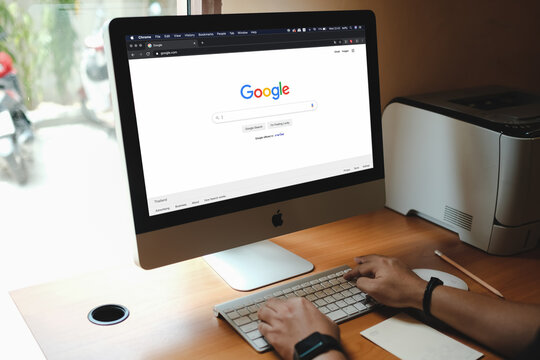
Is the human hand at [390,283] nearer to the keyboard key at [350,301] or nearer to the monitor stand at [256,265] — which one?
the keyboard key at [350,301]

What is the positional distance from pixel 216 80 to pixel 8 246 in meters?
0.87

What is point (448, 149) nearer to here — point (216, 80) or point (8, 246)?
point (216, 80)

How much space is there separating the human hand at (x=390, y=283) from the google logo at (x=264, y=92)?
388mm

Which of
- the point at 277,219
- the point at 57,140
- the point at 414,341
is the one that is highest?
the point at 57,140

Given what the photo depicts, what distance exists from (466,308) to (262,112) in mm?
524

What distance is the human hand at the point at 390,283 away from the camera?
3.25ft

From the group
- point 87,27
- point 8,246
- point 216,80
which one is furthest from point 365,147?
point 8,246

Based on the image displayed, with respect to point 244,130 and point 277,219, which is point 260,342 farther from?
point 244,130

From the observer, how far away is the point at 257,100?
105cm

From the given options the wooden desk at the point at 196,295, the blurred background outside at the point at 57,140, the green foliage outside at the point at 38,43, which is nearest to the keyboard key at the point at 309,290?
→ the wooden desk at the point at 196,295

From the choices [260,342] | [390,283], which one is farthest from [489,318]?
[260,342]

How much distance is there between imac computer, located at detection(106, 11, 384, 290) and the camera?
37.0 inches

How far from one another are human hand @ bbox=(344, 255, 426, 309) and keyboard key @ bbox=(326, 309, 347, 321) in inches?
2.8

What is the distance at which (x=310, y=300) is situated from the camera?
101cm
